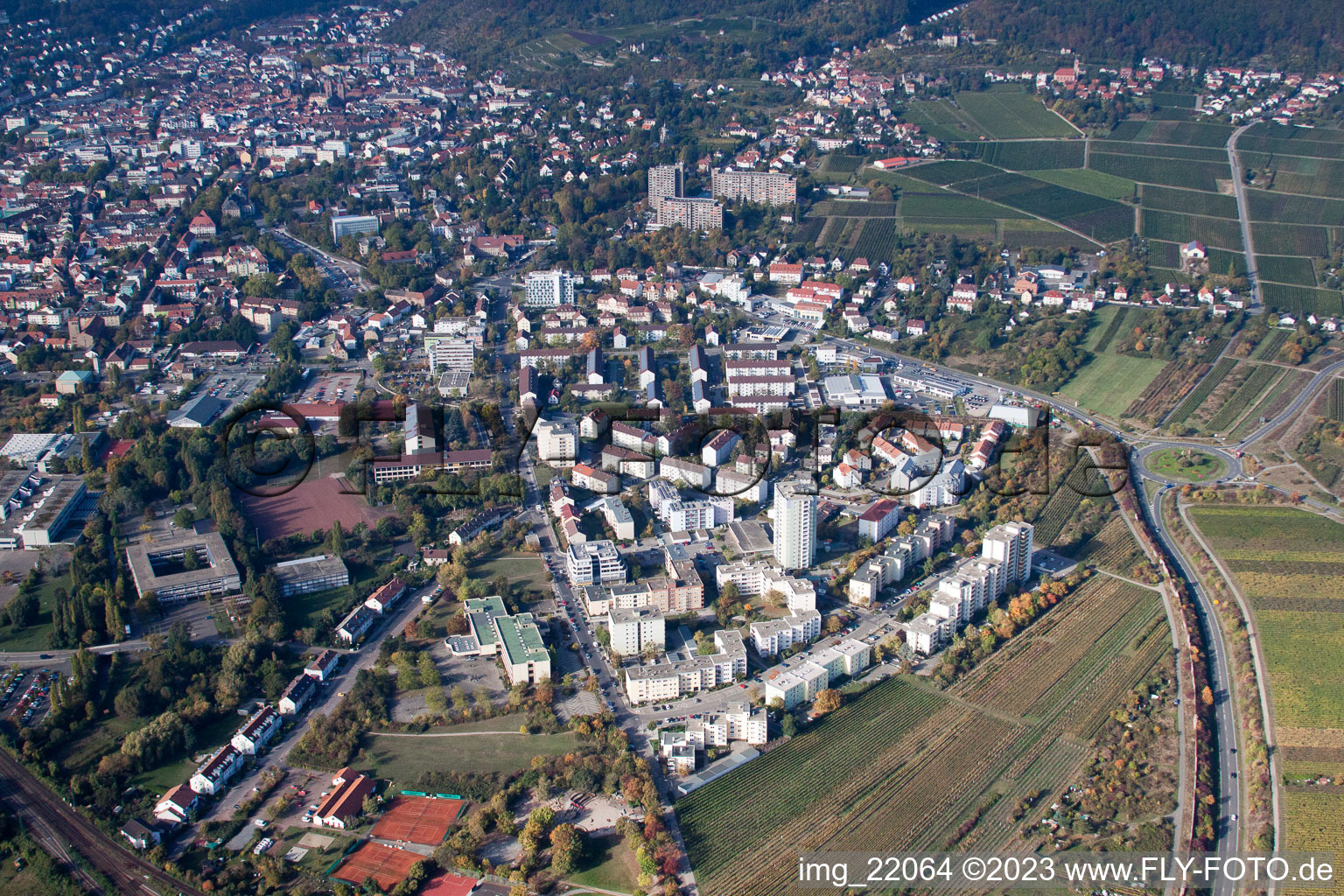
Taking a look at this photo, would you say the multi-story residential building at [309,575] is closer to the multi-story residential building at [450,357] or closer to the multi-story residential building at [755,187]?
the multi-story residential building at [450,357]

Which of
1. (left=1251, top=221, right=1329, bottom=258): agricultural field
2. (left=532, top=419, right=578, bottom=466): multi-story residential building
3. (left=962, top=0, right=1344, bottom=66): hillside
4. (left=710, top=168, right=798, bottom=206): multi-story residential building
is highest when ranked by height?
(left=962, top=0, right=1344, bottom=66): hillside

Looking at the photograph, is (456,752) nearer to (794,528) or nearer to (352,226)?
(794,528)

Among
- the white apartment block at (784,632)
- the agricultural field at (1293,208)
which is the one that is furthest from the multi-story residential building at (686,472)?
the agricultural field at (1293,208)

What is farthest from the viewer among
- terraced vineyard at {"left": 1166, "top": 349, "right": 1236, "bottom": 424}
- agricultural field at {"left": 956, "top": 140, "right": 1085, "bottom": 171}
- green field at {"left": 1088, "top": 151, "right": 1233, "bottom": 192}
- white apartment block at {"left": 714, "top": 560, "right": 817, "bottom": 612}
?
agricultural field at {"left": 956, "top": 140, "right": 1085, "bottom": 171}

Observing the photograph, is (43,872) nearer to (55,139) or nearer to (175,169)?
(175,169)

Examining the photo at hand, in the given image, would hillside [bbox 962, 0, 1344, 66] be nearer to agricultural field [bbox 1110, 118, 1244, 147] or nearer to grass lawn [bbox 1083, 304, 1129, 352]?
agricultural field [bbox 1110, 118, 1244, 147]

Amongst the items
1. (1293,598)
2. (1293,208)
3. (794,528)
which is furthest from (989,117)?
(794,528)

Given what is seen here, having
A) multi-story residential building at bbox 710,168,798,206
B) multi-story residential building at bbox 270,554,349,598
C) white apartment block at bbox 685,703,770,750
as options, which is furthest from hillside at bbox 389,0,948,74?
white apartment block at bbox 685,703,770,750
